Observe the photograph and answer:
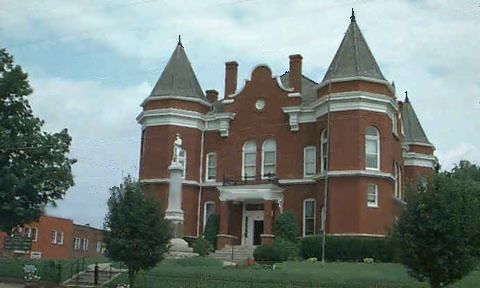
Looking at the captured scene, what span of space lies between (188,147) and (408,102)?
19688 millimetres

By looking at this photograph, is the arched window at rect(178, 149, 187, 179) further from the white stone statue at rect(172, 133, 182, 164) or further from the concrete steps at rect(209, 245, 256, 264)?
the concrete steps at rect(209, 245, 256, 264)

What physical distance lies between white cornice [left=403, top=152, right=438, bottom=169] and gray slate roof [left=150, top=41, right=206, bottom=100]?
17.1 metres

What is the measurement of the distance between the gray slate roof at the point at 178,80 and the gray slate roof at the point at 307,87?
233 inches

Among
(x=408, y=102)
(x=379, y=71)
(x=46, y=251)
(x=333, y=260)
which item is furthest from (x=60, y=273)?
(x=46, y=251)

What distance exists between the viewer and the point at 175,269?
33.2 metres

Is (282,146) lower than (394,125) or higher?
lower

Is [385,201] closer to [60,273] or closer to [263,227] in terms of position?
[263,227]

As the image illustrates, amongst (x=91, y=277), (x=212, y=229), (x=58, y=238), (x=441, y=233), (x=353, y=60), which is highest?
(x=353, y=60)

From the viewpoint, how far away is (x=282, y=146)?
47188mm

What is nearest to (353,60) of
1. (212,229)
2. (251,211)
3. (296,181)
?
(296,181)

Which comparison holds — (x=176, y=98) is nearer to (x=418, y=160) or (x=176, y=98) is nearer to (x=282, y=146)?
(x=282, y=146)

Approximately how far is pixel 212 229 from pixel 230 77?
37.1 feet

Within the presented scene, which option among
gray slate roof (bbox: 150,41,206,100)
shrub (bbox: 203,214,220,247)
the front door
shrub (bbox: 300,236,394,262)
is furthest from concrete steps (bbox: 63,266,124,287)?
gray slate roof (bbox: 150,41,206,100)

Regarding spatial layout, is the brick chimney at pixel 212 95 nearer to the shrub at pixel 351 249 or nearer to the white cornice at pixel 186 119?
the white cornice at pixel 186 119
